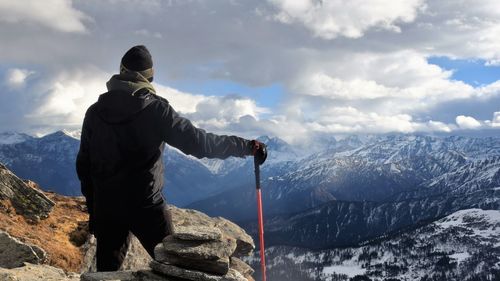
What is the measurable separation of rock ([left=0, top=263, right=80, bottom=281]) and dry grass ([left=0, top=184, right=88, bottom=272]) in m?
3.52

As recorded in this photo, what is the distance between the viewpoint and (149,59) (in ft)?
30.9

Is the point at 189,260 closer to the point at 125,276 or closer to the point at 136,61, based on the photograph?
the point at 125,276

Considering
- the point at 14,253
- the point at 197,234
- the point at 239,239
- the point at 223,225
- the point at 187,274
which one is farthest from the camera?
Answer: the point at 223,225

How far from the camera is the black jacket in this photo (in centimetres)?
873

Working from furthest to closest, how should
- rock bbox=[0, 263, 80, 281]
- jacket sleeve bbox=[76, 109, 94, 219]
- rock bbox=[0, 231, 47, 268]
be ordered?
1. rock bbox=[0, 231, 47, 268]
2. rock bbox=[0, 263, 80, 281]
3. jacket sleeve bbox=[76, 109, 94, 219]

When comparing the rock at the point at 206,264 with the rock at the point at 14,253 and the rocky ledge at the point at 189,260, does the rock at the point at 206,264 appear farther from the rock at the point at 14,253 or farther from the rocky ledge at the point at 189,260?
the rock at the point at 14,253

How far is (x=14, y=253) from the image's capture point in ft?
44.7

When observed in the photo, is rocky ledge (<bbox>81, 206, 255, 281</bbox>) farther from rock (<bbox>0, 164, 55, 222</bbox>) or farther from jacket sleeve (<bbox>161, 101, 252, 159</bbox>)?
rock (<bbox>0, 164, 55, 222</bbox>)

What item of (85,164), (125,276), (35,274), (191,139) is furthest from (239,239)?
(191,139)

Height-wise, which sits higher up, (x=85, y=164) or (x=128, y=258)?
(x=85, y=164)

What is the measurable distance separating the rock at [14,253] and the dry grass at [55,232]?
9.90 ft

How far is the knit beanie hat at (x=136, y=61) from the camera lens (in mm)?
9242

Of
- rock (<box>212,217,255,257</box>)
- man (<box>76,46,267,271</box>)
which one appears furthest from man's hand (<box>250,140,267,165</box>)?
rock (<box>212,217,255,257</box>)

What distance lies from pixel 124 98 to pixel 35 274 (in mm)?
6591
